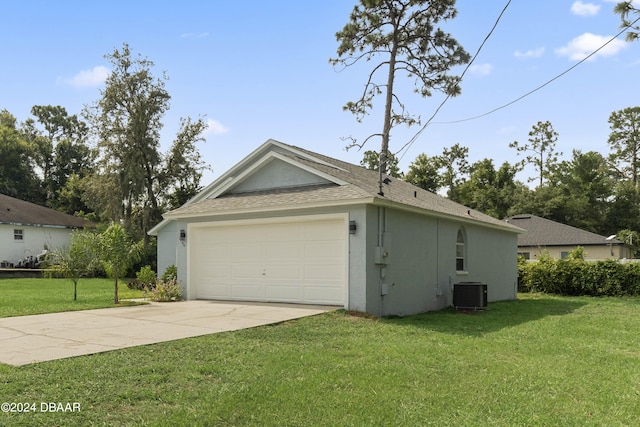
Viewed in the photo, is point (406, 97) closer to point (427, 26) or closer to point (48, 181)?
point (427, 26)

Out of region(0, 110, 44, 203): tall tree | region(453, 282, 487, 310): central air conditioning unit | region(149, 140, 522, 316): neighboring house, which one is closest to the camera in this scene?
region(149, 140, 522, 316): neighboring house

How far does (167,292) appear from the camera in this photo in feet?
48.9

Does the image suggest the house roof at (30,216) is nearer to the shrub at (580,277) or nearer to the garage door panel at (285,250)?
the garage door panel at (285,250)

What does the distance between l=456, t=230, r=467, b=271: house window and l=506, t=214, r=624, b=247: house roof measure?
19223 mm

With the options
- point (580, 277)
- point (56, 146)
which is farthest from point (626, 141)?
point (56, 146)

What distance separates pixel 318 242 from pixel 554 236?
28.3 m

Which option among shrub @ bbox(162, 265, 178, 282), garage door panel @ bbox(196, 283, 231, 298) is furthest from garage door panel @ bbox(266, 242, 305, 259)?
shrub @ bbox(162, 265, 178, 282)

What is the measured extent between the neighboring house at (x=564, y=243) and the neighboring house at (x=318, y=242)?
20.9 metres

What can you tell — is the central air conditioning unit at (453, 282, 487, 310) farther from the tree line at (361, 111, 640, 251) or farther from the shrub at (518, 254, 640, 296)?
the tree line at (361, 111, 640, 251)

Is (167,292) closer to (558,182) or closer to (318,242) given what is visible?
(318,242)

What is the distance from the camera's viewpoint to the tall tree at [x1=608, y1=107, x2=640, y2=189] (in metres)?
52.6

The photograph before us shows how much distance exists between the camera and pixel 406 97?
2680 cm

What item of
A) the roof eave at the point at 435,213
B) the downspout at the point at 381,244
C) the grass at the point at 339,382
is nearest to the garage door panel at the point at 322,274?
the downspout at the point at 381,244

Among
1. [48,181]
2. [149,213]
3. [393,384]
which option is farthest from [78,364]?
[48,181]
